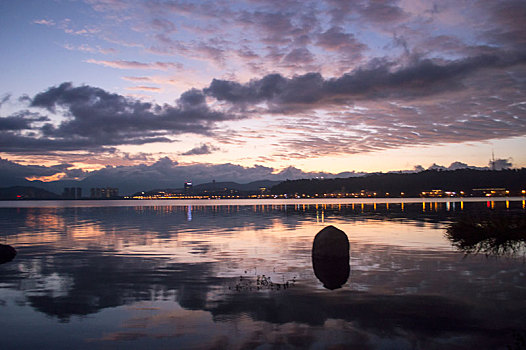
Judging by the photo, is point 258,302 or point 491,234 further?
point 258,302

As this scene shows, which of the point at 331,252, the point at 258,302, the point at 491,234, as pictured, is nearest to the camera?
the point at 491,234

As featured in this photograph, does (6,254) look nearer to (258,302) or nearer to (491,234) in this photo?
(258,302)

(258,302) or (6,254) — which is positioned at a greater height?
(6,254)

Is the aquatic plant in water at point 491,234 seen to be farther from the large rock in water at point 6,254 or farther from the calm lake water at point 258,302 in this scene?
the large rock in water at point 6,254

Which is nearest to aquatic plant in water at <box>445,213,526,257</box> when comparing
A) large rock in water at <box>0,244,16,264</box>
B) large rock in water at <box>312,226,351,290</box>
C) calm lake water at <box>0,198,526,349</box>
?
calm lake water at <box>0,198,526,349</box>

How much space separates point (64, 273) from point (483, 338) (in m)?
21.1

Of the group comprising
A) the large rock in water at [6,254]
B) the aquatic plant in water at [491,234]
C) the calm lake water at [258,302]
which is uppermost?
the aquatic plant in water at [491,234]

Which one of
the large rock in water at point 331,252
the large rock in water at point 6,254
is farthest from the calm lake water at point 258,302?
the large rock in water at point 331,252

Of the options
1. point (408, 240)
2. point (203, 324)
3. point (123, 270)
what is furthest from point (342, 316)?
point (408, 240)

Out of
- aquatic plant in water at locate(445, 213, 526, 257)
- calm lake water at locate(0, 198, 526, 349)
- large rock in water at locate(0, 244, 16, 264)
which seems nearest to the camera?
aquatic plant in water at locate(445, 213, 526, 257)

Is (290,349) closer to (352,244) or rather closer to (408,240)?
(352,244)

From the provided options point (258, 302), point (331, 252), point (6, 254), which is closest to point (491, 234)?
point (258, 302)

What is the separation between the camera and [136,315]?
15.7 m

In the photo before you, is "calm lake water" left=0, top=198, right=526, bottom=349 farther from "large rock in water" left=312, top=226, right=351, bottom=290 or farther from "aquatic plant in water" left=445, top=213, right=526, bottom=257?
"large rock in water" left=312, top=226, right=351, bottom=290
